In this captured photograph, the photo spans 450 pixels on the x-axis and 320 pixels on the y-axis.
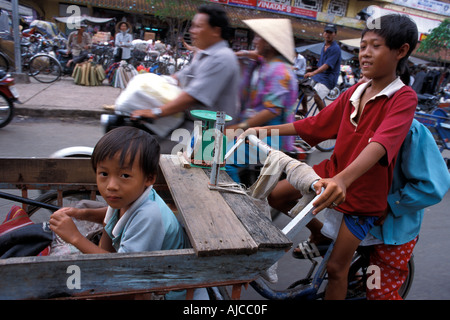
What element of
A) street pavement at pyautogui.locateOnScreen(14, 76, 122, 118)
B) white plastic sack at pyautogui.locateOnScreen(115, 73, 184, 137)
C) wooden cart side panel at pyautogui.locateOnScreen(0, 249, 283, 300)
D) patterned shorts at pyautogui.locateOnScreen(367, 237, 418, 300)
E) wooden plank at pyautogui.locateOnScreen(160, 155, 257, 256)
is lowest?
street pavement at pyautogui.locateOnScreen(14, 76, 122, 118)

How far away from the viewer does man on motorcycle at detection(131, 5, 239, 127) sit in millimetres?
2193

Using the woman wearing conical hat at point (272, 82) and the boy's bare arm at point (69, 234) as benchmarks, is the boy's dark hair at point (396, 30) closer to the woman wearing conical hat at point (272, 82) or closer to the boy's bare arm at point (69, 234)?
the woman wearing conical hat at point (272, 82)

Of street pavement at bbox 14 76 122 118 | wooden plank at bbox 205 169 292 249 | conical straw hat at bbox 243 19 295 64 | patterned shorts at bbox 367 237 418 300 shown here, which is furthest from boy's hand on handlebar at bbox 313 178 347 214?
street pavement at bbox 14 76 122 118

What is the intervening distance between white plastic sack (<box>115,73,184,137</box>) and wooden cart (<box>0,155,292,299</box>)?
2.21ft

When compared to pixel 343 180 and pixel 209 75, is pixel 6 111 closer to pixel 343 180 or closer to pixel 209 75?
pixel 209 75

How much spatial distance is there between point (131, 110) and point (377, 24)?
1.49 meters

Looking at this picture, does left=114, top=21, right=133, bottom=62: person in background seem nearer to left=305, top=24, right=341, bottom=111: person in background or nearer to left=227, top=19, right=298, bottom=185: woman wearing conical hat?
left=305, top=24, right=341, bottom=111: person in background

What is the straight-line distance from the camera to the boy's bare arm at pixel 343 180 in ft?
4.50

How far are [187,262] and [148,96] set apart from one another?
4.17 feet

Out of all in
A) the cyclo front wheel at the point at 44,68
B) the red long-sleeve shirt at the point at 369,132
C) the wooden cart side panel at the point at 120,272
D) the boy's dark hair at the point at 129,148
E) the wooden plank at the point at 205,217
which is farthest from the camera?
the cyclo front wheel at the point at 44,68

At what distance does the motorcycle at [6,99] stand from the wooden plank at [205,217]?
4806mm

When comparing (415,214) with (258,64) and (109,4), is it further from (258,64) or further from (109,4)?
(109,4)

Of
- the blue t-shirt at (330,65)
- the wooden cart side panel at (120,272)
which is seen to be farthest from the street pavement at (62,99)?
the wooden cart side panel at (120,272)

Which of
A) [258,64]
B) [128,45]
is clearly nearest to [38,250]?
[258,64]
